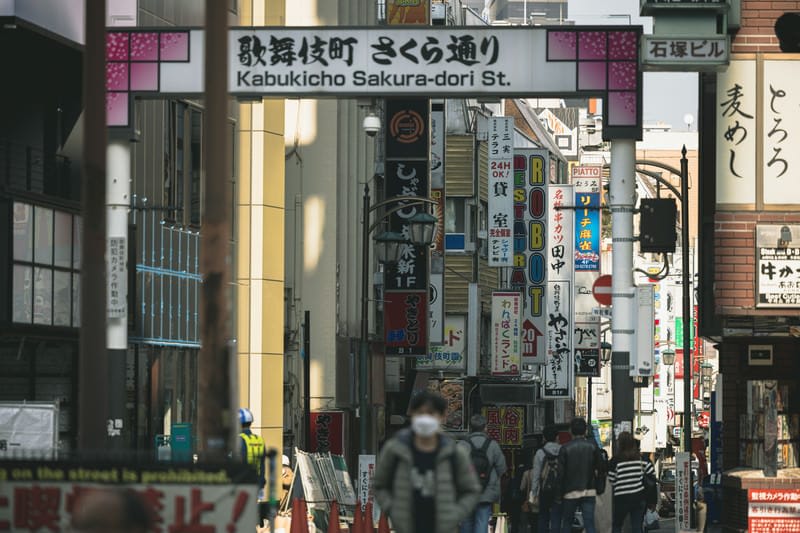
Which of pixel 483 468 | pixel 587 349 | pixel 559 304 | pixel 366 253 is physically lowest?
pixel 587 349

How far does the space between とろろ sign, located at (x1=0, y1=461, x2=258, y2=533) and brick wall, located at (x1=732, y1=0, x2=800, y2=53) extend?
13.1 meters

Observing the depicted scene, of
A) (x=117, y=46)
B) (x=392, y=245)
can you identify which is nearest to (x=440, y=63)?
(x=117, y=46)

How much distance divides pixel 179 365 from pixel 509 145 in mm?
27864

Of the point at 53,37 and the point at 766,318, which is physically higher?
the point at 53,37

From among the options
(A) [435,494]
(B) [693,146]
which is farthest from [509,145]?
(B) [693,146]

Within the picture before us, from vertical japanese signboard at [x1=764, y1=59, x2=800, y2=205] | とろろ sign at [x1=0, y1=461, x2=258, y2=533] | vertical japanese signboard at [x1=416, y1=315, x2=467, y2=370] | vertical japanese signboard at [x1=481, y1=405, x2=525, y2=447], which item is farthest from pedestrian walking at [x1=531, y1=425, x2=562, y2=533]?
vertical japanese signboard at [x1=481, y1=405, x2=525, y2=447]

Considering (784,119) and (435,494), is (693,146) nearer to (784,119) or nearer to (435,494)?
(784,119)

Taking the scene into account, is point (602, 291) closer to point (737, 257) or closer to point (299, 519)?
point (737, 257)

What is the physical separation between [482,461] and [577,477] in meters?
1.28

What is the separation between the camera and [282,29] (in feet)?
77.5

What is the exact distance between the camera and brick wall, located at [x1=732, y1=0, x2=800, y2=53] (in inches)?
912

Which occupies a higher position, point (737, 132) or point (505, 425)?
point (737, 132)

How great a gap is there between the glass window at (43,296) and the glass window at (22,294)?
0.55 feet

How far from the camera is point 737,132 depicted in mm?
23078
